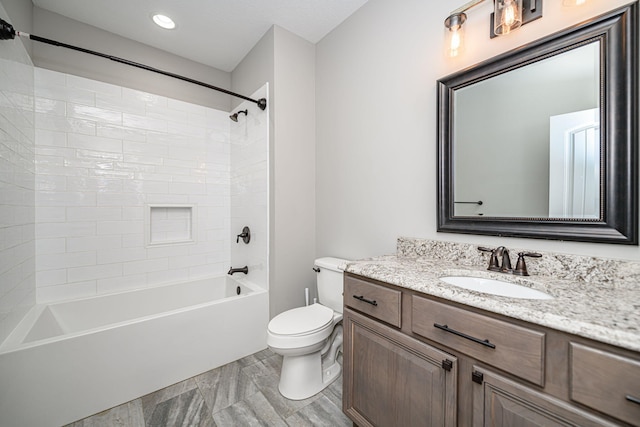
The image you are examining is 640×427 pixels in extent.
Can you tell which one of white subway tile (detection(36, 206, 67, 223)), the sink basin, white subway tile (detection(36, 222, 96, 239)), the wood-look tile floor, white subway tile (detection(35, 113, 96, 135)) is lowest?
the wood-look tile floor

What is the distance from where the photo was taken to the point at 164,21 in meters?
2.09

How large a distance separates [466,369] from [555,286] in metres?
0.44

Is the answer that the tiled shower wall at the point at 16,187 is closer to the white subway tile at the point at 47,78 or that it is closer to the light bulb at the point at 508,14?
the white subway tile at the point at 47,78

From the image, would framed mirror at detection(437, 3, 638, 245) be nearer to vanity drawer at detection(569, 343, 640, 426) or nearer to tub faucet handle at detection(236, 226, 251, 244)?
vanity drawer at detection(569, 343, 640, 426)

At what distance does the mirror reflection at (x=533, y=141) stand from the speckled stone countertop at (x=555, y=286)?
20cm

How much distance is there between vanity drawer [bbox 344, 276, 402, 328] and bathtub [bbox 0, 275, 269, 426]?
1135mm

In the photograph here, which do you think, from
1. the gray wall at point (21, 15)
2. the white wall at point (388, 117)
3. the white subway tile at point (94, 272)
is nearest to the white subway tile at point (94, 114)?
the gray wall at point (21, 15)

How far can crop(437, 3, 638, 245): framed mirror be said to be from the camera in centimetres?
93

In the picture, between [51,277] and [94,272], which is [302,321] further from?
[51,277]

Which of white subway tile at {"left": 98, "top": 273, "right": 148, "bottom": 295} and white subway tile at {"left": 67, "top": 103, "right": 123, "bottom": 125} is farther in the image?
white subway tile at {"left": 98, "top": 273, "right": 148, "bottom": 295}

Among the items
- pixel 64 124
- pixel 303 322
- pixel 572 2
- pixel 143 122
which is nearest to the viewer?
pixel 572 2

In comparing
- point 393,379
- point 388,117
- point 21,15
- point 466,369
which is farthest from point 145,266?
point 466,369

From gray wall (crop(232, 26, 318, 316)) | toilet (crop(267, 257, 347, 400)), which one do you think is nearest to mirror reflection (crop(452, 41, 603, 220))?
toilet (crop(267, 257, 347, 400))

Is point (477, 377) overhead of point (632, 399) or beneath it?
beneath
